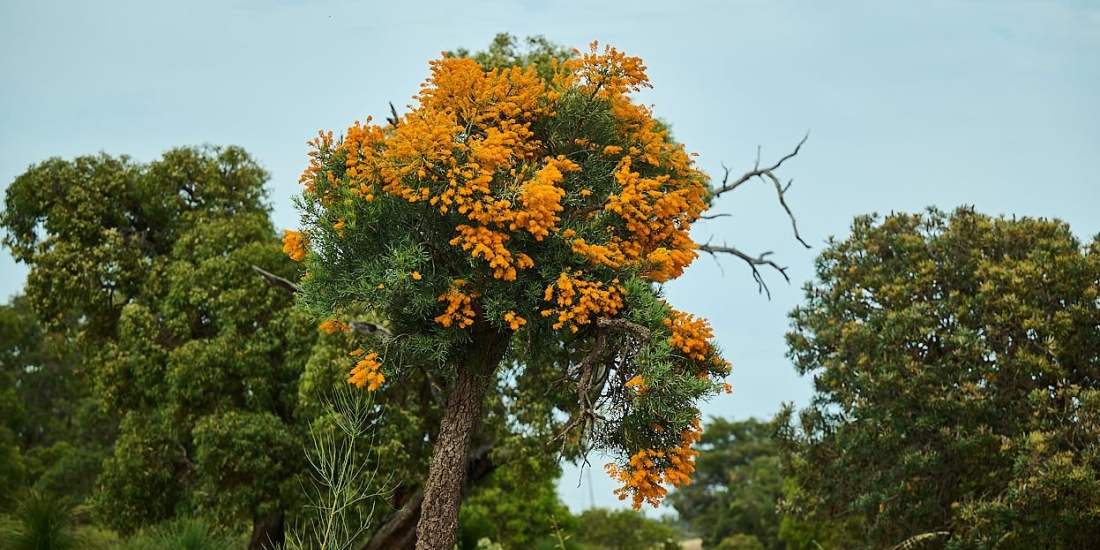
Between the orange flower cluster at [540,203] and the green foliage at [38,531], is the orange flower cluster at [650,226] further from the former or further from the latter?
the green foliage at [38,531]

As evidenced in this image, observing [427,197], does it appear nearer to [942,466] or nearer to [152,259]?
[942,466]

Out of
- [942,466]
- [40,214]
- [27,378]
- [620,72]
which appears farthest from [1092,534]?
[27,378]

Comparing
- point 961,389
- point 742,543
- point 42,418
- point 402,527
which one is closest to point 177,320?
point 402,527

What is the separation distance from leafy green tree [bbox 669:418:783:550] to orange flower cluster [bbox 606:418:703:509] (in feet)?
73.7

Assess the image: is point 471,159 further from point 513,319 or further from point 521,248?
point 513,319

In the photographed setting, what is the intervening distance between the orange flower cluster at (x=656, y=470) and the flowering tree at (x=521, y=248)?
0.05 ft

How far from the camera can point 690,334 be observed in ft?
35.4

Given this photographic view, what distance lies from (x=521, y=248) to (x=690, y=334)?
1.90 meters

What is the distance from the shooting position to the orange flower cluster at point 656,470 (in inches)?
411

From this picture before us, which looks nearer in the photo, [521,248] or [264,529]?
[521,248]

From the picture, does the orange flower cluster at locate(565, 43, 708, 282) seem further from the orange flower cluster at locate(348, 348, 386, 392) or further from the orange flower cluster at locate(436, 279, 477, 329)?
the orange flower cluster at locate(348, 348, 386, 392)

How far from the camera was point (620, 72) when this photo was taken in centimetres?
1178

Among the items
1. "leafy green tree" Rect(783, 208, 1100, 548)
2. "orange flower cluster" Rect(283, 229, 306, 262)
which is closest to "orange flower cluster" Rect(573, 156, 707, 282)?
"orange flower cluster" Rect(283, 229, 306, 262)

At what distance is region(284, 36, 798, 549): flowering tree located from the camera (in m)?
10.5
